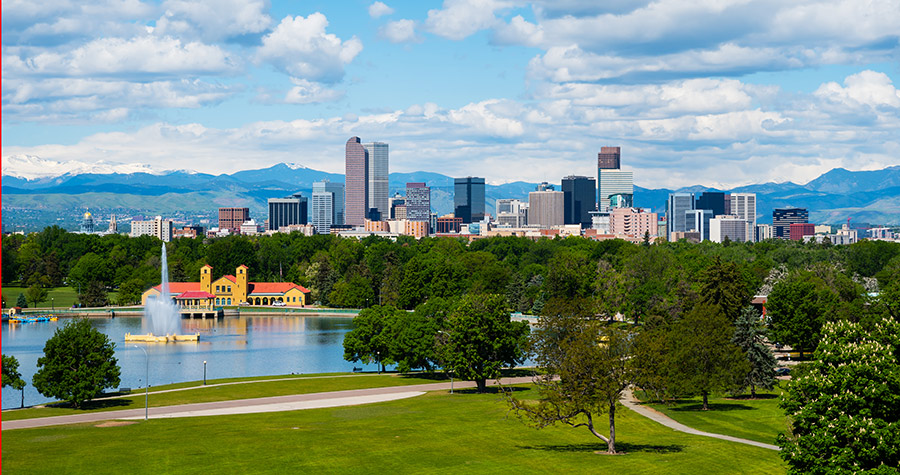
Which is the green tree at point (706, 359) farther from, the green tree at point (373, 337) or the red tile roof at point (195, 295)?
the red tile roof at point (195, 295)

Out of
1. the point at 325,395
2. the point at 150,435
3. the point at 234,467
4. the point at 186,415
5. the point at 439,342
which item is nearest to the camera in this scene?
the point at 234,467

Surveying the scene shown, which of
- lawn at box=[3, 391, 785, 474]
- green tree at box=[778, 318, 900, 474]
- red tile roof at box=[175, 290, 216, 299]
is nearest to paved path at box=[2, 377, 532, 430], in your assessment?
lawn at box=[3, 391, 785, 474]

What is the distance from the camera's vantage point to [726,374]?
192ft

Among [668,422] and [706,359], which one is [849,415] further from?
[706,359]

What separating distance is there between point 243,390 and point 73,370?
38.2ft

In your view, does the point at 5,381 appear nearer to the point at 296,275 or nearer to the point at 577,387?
the point at 577,387

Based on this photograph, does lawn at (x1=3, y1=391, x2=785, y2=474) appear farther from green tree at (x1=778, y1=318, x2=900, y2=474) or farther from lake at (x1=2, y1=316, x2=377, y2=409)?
lake at (x1=2, y1=316, x2=377, y2=409)

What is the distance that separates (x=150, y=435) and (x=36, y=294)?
400 ft

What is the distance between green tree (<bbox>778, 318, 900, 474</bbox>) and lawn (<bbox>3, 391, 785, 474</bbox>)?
870 centimetres

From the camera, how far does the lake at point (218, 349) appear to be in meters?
83.5

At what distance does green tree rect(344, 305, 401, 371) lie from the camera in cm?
7875

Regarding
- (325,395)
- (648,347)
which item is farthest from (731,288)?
(648,347)

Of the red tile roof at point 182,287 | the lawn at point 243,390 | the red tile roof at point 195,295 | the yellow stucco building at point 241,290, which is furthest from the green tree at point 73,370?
the red tile roof at point 182,287

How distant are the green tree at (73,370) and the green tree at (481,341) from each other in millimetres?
22397
